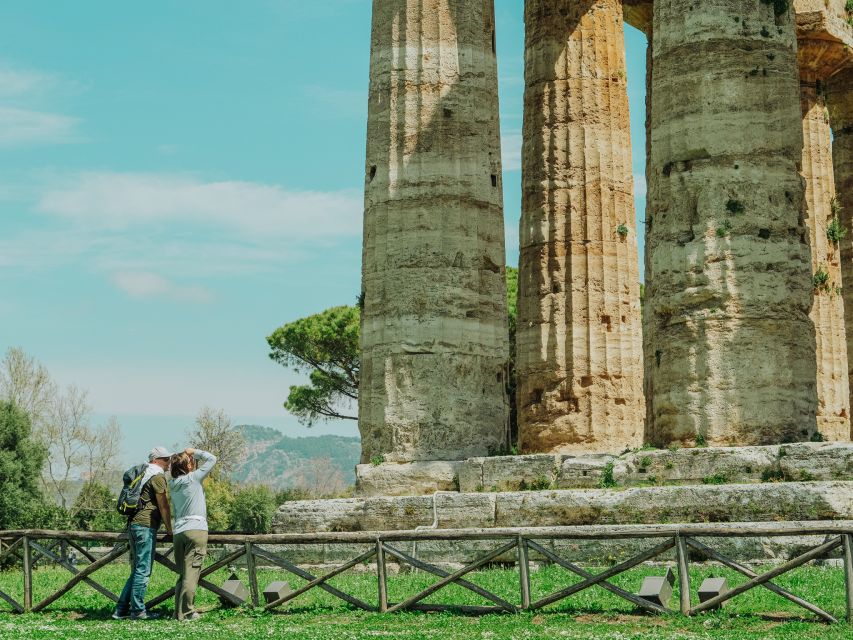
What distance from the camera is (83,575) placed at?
14.6 meters

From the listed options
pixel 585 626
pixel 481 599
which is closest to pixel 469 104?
pixel 481 599

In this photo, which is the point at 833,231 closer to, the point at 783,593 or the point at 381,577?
the point at 783,593

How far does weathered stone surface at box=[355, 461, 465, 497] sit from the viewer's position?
19969 millimetres

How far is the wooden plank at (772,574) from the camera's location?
1176 cm

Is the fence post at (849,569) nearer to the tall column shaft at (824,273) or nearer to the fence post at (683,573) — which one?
the fence post at (683,573)

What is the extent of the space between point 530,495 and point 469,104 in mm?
6641

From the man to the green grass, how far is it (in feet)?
1.17

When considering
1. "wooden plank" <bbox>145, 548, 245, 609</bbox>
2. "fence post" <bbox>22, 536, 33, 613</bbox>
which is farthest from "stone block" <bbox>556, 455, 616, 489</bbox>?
"fence post" <bbox>22, 536, 33, 613</bbox>

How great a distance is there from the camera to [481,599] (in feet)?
47.0

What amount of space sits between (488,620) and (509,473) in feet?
22.0

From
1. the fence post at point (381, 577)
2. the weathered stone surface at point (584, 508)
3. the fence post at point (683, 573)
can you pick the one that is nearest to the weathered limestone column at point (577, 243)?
the weathered stone surface at point (584, 508)

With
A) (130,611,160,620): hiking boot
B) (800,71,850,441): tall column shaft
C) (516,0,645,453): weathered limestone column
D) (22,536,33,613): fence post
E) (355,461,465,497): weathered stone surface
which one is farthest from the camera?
(800,71,850,441): tall column shaft

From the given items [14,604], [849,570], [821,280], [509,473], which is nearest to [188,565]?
[14,604]

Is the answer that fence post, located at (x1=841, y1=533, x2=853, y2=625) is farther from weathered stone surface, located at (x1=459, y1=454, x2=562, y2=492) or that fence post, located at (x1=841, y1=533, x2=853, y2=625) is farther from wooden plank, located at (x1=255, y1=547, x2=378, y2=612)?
weathered stone surface, located at (x1=459, y1=454, x2=562, y2=492)
